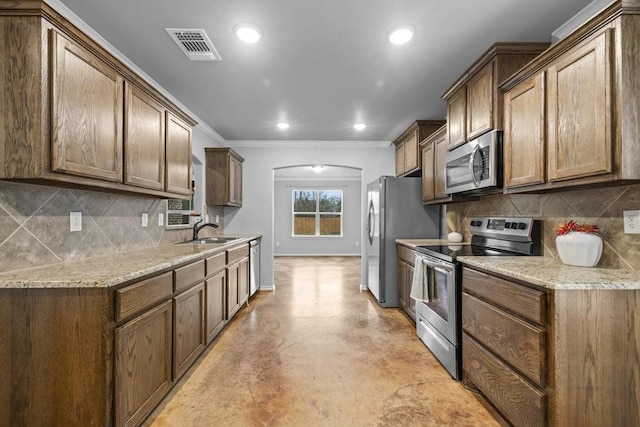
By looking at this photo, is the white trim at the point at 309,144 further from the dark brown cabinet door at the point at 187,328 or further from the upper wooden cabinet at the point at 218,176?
the dark brown cabinet door at the point at 187,328

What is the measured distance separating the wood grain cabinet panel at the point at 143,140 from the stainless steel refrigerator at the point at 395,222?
104 inches

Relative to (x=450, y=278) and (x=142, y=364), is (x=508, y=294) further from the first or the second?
(x=142, y=364)

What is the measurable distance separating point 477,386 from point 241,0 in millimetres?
2833

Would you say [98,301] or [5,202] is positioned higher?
[5,202]

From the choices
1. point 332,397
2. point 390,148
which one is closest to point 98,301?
point 332,397

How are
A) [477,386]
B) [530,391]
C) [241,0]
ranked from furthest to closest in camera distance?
[477,386], [241,0], [530,391]

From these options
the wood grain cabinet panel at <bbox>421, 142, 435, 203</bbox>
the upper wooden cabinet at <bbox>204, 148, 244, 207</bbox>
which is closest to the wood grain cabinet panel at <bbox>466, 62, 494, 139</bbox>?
the wood grain cabinet panel at <bbox>421, 142, 435, 203</bbox>

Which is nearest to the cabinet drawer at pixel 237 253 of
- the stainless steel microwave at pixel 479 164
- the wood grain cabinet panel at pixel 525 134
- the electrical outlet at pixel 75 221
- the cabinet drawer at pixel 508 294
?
the electrical outlet at pixel 75 221

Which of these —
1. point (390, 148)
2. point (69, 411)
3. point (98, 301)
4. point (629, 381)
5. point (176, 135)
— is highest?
point (390, 148)

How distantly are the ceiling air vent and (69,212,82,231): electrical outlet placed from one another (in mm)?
1395

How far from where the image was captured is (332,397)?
2.04 meters

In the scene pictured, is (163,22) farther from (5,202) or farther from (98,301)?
(98,301)

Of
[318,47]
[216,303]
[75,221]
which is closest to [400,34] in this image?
[318,47]

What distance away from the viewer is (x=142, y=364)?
1.66 m
